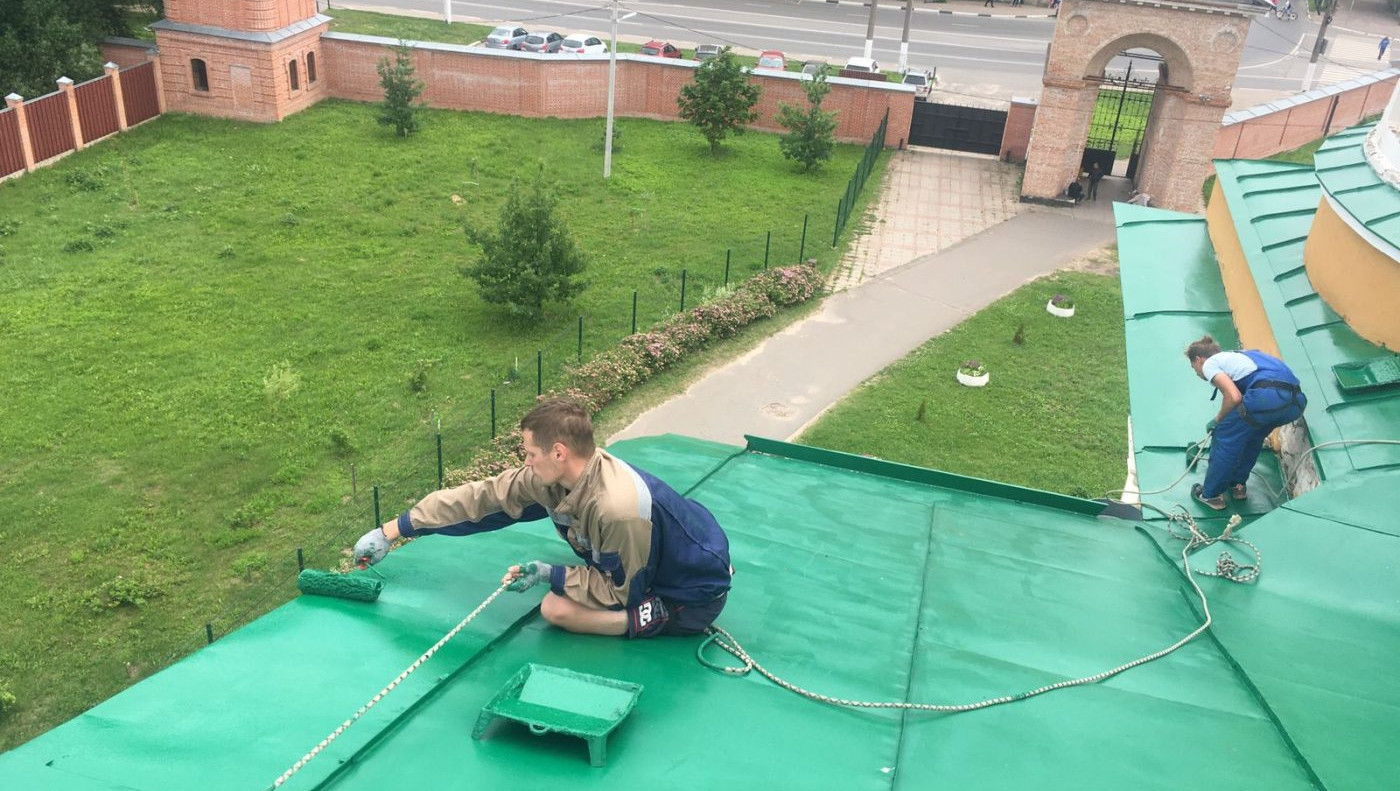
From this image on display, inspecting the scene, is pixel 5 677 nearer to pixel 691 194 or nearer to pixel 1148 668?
pixel 1148 668

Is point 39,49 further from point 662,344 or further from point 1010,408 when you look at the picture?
point 1010,408

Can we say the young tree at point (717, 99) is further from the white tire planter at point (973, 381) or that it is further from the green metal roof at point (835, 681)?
the green metal roof at point (835, 681)

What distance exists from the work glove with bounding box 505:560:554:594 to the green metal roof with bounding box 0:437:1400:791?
0.15 metres

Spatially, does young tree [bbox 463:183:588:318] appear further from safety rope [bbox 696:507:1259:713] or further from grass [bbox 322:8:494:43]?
grass [bbox 322:8:494:43]

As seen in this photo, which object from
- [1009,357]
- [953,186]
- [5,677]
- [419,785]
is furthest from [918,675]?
[953,186]

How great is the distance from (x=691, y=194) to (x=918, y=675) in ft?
58.5

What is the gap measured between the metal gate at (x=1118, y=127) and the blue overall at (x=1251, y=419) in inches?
670

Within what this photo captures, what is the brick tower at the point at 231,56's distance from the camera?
23406mm

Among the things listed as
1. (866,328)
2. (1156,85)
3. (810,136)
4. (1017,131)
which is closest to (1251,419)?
(866,328)

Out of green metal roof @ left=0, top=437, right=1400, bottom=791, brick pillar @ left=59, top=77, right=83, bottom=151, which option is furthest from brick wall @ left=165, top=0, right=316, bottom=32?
green metal roof @ left=0, top=437, right=1400, bottom=791

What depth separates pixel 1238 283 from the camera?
1025 centimetres

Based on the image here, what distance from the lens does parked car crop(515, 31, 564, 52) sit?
31297 millimetres

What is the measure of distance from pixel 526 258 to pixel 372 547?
10.7 m

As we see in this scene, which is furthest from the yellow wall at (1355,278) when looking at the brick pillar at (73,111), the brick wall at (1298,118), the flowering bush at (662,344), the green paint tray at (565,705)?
the brick pillar at (73,111)
